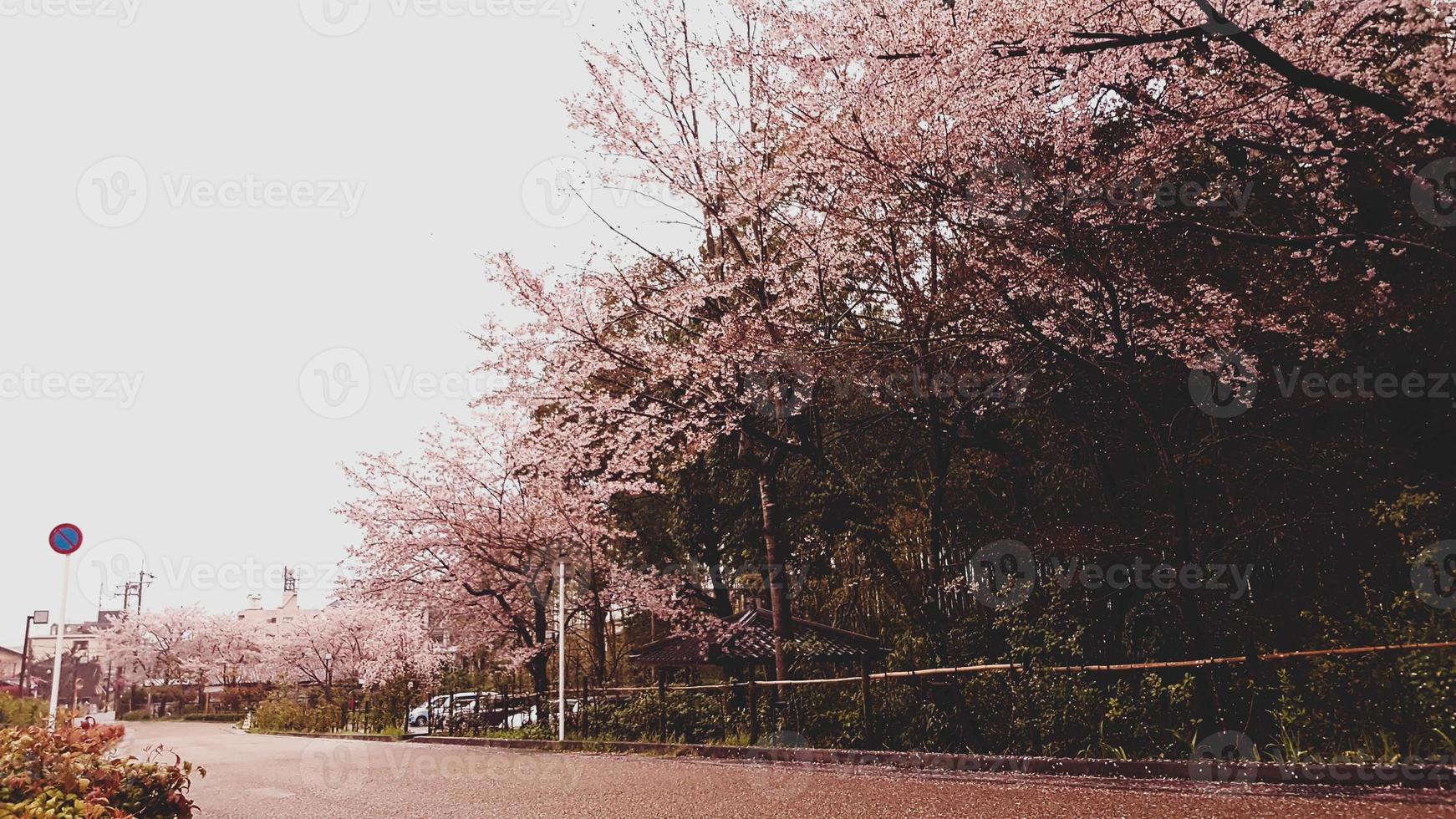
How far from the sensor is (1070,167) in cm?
781

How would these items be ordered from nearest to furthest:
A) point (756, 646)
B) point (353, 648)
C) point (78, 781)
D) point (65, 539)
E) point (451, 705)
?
point (78, 781), point (65, 539), point (756, 646), point (451, 705), point (353, 648)

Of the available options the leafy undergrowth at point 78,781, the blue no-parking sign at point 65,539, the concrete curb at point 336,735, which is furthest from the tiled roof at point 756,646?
the concrete curb at point 336,735

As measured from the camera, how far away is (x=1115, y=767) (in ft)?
21.8

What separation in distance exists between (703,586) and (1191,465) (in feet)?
41.4

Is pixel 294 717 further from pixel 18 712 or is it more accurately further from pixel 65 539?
pixel 65 539

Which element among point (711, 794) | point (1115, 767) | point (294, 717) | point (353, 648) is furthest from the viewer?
point (353, 648)

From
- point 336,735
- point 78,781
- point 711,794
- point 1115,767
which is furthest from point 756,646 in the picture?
point 336,735

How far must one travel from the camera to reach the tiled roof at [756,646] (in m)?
11.1

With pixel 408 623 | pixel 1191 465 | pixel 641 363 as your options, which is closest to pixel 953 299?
pixel 1191 465

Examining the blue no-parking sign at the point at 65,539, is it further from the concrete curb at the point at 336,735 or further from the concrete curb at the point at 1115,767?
the concrete curb at the point at 336,735

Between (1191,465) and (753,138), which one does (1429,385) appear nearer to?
(1191,465)

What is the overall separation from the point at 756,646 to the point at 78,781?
8.71 meters

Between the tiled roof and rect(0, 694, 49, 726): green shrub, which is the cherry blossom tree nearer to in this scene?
rect(0, 694, 49, 726): green shrub

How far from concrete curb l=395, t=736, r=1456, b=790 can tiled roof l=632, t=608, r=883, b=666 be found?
146 centimetres
